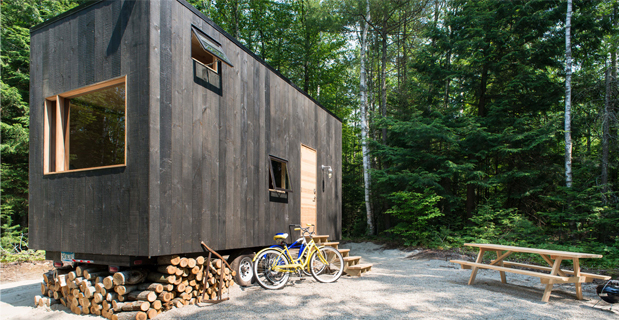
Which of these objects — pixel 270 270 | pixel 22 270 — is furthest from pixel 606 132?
pixel 22 270

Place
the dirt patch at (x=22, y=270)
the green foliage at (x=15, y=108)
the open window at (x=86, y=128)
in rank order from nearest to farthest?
the open window at (x=86, y=128)
the dirt patch at (x=22, y=270)
the green foliage at (x=15, y=108)

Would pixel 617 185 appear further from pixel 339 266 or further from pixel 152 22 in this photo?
pixel 152 22

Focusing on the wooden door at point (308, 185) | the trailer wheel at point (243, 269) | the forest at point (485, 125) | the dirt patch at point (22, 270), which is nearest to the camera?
the trailer wheel at point (243, 269)

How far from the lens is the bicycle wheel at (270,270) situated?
452cm

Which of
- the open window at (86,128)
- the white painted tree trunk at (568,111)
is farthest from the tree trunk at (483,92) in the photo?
the open window at (86,128)

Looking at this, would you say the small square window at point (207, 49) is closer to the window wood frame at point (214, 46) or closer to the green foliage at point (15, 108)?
the window wood frame at point (214, 46)

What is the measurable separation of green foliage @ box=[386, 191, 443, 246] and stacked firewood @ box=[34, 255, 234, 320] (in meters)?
7.08

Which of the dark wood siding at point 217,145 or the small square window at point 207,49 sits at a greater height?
the small square window at point 207,49

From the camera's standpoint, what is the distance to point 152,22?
141 inches

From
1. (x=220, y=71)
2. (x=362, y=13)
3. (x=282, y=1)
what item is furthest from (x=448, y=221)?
(x=282, y=1)

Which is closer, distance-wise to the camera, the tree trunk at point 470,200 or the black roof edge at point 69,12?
the black roof edge at point 69,12

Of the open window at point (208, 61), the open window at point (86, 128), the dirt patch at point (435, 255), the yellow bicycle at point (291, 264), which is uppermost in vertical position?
the open window at point (208, 61)

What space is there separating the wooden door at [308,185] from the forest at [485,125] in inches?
162

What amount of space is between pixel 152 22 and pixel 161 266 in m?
2.59
